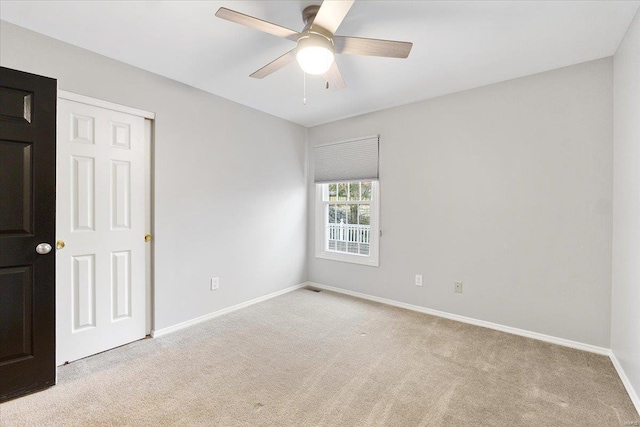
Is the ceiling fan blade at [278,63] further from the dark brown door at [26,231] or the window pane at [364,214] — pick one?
the window pane at [364,214]

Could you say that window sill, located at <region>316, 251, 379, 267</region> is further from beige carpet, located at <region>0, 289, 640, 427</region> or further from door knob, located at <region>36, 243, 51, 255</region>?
door knob, located at <region>36, 243, 51, 255</region>

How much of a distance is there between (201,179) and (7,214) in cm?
150

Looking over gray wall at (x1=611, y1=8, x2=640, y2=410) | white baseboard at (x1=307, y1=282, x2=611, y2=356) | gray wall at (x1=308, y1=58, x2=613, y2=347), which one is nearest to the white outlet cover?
gray wall at (x1=308, y1=58, x2=613, y2=347)

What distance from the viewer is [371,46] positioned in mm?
1787

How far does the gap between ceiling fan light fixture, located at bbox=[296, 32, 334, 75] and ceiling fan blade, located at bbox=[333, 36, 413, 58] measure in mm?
88

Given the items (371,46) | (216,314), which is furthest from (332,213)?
(371,46)

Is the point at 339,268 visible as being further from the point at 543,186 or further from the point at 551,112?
the point at 551,112

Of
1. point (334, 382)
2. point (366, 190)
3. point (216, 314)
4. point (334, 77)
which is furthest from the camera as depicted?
point (366, 190)

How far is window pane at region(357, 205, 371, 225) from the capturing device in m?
3.93

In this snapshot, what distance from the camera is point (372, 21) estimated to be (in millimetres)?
1941

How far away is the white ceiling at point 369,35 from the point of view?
5.99 ft

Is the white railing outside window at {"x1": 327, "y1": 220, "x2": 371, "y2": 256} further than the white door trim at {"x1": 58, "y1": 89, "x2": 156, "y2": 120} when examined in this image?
Yes

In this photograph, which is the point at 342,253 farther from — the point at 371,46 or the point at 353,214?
the point at 371,46

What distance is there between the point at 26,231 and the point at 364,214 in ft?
10.8
